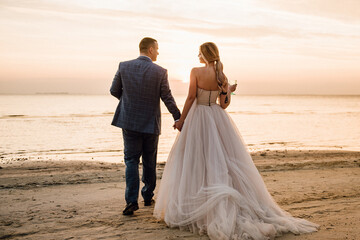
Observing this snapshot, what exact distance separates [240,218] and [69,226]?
213 centimetres

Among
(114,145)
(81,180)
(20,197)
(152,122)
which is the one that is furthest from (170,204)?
(114,145)

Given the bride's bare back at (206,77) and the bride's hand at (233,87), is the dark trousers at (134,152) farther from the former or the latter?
the bride's hand at (233,87)

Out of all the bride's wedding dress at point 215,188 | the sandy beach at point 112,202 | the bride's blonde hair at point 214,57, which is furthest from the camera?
the bride's blonde hair at point 214,57

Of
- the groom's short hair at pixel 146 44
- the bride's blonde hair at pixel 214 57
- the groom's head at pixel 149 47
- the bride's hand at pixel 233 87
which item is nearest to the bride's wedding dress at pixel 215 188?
the bride's blonde hair at pixel 214 57

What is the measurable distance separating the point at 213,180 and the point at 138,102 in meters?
1.47

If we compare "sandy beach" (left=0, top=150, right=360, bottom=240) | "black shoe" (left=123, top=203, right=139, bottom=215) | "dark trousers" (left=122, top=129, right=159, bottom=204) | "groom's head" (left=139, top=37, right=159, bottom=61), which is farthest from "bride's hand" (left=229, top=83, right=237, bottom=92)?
"black shoe" (left=123, top=203, right=139, bottom=215)

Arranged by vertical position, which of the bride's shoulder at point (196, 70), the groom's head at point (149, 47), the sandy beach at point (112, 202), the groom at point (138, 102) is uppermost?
the groom's head at point (149, 47)

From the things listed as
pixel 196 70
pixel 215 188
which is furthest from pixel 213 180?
pixel 196 70

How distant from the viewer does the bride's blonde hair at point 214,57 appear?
4.27 metres

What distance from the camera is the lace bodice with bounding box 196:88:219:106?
4.43 m

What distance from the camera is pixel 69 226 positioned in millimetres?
4152

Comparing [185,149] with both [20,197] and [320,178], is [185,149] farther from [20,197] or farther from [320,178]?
[320,178]

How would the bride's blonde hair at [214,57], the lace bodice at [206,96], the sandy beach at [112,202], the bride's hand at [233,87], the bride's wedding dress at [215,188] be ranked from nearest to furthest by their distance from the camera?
the bride's wedding dress at [215,188]
the sandy beach at [112,202]
the bride's blonde hair at [214,57]
the lace bodice at [206,96]
the bride's hand at [233,87]

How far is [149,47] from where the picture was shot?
15.3 ft
